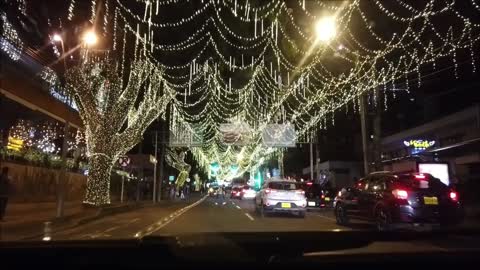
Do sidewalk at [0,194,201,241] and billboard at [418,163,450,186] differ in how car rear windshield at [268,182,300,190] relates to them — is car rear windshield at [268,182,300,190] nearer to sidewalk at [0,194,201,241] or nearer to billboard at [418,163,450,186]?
billboard at [418,163,450,186]

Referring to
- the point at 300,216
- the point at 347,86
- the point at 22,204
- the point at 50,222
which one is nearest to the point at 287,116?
the point at 347,86

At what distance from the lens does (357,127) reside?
5694cm

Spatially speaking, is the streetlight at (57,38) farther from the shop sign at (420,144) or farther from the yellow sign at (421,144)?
the yellow sign at (421,144)

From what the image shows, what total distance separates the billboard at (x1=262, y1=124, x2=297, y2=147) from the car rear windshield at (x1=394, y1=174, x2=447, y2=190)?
30.0m

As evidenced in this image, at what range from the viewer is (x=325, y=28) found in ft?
55.7

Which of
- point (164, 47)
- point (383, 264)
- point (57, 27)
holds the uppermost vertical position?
point (57, 27)

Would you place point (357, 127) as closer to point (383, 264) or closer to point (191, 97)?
point (191, 97)

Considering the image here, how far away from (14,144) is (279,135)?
24662 millimetres

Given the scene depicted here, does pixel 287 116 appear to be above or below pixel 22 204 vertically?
above

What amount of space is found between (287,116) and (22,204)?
2251 centimetres

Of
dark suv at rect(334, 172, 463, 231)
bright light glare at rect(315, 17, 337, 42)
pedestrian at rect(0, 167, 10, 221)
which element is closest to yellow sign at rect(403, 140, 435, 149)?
bright light glare at rect(315, 17, 337, 42)

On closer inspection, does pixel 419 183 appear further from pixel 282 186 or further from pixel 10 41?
pixel 10 41

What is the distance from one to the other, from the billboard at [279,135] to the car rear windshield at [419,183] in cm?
3000

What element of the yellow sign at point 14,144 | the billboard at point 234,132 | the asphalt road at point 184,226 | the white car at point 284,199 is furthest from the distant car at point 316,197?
the yellow sign at point 14,144
